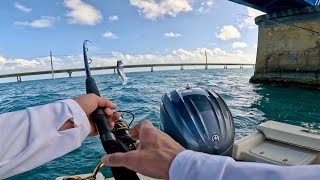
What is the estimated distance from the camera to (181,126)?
6.44 ft

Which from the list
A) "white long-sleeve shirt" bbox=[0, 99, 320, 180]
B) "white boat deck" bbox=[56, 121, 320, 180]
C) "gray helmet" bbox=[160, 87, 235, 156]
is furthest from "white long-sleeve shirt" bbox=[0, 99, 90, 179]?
"white boat deck" bbox=[56, 121, 320, 180]

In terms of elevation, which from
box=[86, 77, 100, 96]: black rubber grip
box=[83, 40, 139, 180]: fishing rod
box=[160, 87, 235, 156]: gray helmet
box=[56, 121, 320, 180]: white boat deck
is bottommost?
box=[56, 121, 320, 180]: white boat deck

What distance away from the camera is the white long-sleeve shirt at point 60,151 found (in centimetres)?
49

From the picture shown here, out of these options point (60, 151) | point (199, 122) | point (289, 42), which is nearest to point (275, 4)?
point (289, 42)

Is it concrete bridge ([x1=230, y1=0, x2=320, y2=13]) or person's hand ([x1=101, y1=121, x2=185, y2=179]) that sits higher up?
concrete bridge ([x1=230, y1=0, x2=320, y2=13])

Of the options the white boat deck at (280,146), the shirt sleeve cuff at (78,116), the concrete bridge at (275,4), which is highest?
the concrete bridge at (275,4)

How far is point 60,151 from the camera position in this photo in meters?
0.75

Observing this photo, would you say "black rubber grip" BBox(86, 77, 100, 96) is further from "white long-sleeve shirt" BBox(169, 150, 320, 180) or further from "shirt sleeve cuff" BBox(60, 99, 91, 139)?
"white long-sleeve shirt" BBox(169, 150, 320, 180)

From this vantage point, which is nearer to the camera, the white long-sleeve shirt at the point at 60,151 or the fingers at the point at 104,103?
the white long-sleeve shirt at the point at 60,151

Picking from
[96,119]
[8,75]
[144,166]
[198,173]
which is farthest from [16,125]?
[8,75]

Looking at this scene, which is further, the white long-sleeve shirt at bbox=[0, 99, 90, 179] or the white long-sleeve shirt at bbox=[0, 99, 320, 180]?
the white long-sleeve shirt at bbox=[0, 99, 90, 179]

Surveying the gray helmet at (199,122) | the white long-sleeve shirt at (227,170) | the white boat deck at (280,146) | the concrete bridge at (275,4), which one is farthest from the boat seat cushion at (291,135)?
the concrete bridge at (275,4)

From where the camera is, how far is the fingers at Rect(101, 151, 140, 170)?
1.95 ft

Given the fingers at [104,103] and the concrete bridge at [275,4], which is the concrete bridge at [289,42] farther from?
the fingers at [104,103]
